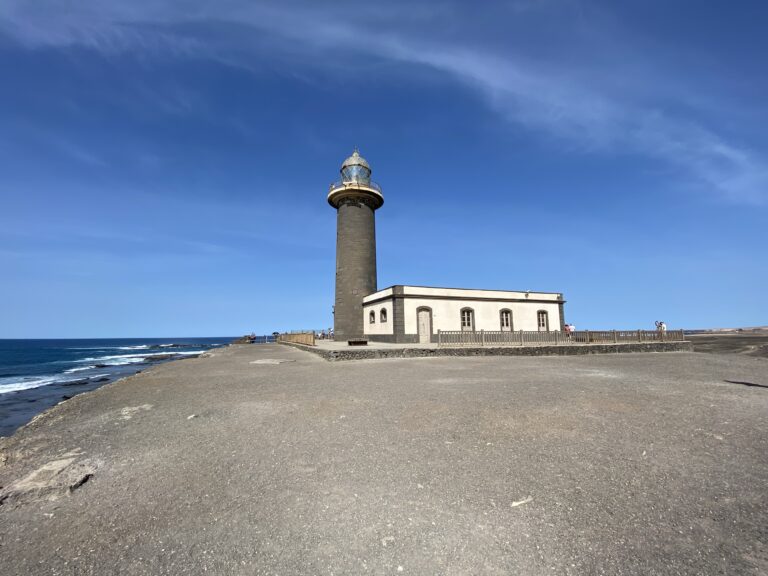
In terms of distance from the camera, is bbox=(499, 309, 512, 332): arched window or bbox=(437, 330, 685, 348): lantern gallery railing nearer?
bbox=(437, 330, 685, 348): lantern gallery railing

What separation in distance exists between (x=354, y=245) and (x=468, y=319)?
944cm

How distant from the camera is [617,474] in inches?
158

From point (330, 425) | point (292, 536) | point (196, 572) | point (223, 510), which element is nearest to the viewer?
point (196, 572)

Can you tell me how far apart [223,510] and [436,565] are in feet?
6.73

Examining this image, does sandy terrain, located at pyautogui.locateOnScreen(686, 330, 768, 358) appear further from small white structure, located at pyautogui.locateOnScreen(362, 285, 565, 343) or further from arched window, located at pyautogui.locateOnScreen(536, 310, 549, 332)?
small white structure, located at pyautogui.locateOnScreen(362, 285, 565, 343)

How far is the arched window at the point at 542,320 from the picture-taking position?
26438 mm

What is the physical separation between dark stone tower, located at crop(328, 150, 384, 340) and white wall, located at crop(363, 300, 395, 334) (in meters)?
0.43

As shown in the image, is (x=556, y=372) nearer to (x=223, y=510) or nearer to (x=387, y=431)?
(x=387, y=431)

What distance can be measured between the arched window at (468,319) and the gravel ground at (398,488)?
16823 mm

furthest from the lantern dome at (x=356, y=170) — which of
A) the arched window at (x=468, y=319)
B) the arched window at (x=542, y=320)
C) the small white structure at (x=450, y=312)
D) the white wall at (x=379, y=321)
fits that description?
the arched window at (x=542, y=320)

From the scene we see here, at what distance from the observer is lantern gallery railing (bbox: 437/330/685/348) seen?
20250mm

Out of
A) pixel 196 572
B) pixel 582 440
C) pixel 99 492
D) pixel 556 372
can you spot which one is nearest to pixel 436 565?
pixel 196 572

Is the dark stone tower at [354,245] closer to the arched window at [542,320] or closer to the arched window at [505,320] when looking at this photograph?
the arched window at [505,320]

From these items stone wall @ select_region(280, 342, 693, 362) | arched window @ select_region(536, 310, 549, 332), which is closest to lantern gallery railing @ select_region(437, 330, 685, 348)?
stone wall @ select_region(280, 342, 693, 362)
